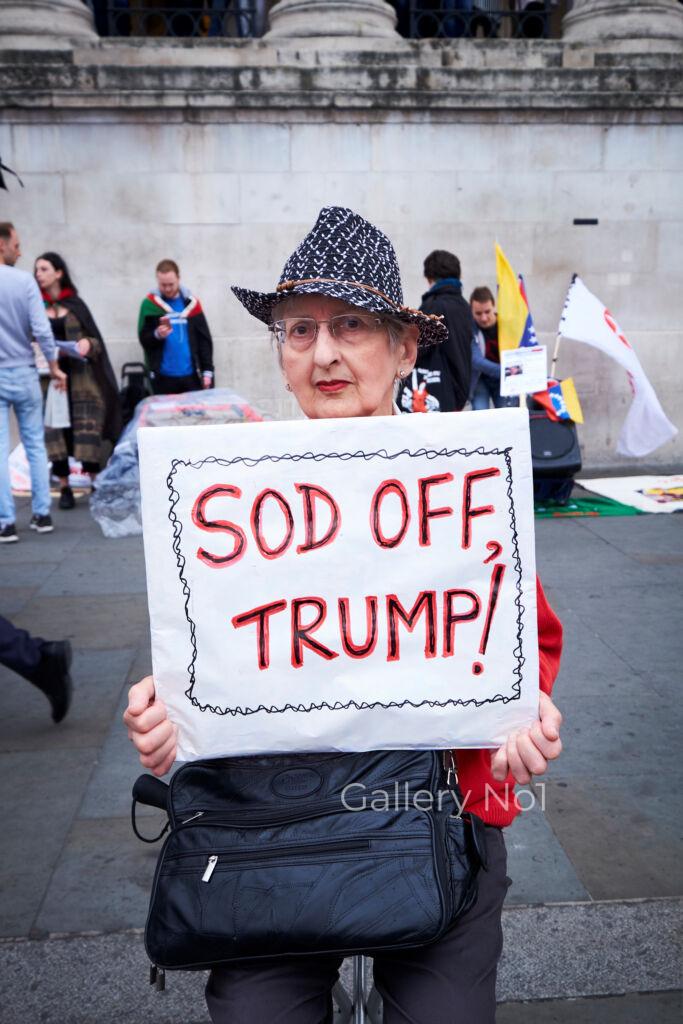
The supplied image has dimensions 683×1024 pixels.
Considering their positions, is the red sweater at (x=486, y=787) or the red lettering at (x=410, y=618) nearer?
the red lettering at (x=410, y=618)

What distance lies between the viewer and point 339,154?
10055 mm

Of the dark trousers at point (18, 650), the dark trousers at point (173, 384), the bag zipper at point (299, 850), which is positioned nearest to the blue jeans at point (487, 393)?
the dark trousers at point (173, 384)

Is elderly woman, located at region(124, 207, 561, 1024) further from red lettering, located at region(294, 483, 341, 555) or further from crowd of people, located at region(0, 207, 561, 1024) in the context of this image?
red lettering, located at region(294, 483, 341, 555)

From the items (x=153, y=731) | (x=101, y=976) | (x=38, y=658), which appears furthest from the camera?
(x=38, y=658)

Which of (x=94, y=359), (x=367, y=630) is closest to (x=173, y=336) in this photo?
(x=94, y=359)

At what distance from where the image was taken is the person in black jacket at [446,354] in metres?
7.17

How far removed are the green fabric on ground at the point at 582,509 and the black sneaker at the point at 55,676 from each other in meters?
5.00

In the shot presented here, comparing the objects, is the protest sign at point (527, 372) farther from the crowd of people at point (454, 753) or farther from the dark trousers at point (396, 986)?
the dark trousers at point (396, 986)

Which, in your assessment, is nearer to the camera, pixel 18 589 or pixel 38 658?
pixel 38 658

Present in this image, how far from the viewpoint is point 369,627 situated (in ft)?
5.17

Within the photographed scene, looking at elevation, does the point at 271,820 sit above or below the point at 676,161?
below

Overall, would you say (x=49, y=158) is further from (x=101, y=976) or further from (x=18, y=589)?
(x=101, y=976)

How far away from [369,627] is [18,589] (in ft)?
17.0

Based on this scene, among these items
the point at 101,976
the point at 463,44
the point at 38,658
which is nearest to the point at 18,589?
the point at 38,658
